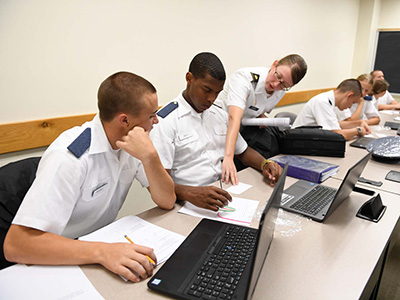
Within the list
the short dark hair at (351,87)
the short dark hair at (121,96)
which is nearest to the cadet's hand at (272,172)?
the short dark hair at (121,96)

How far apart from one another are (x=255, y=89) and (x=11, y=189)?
1.58 metres

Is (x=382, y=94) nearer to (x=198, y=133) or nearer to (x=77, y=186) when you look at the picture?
(x=198, y=133)

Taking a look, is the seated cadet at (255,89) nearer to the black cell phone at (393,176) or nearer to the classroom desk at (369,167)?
the classroom desk at (369,167)

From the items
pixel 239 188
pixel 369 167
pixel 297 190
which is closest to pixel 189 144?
pixel 239 188

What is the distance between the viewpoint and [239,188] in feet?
4.71

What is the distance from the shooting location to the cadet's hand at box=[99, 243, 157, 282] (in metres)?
0.78

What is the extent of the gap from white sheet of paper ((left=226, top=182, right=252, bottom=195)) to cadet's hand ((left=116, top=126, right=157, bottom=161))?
540 millimetres

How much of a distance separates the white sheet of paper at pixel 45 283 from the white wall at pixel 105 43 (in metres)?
1.11

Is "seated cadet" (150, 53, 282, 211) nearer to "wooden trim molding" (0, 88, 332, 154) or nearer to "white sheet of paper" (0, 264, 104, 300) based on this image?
"white sheet of paper" (0, 264, 104, 300)

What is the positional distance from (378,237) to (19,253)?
3.85 ft

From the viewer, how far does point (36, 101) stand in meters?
1.71

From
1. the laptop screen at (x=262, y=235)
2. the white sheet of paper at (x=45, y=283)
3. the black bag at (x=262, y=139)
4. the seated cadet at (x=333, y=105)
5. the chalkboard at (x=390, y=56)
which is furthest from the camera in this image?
the chalkboard at (x=390, y=56)

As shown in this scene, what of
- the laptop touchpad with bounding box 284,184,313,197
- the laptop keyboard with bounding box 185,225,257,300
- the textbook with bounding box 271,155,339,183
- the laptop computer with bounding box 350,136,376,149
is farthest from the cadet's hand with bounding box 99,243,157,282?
the laptop computer with bounding box 350,136,376,149

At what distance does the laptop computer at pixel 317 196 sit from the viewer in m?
1.12
